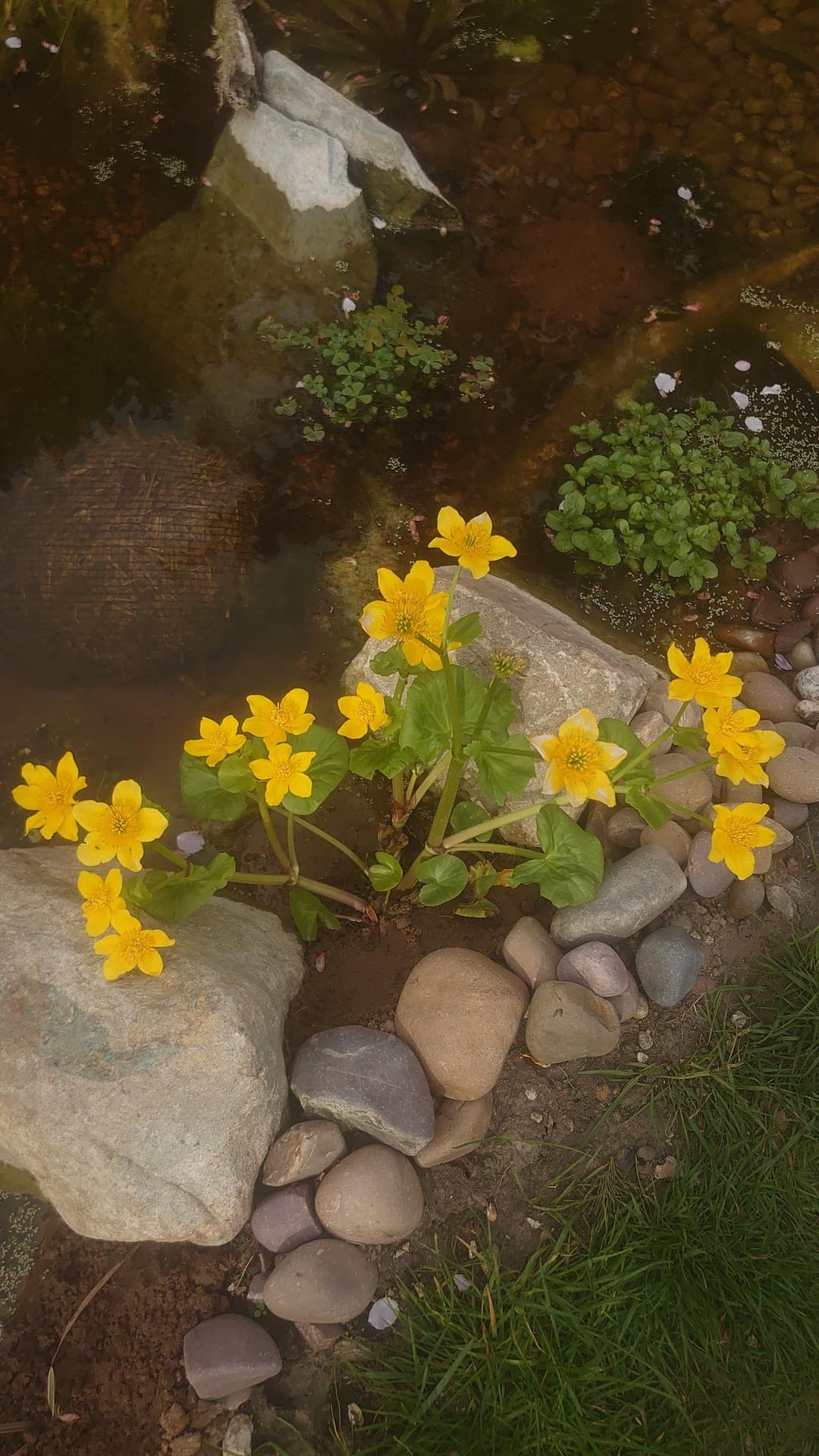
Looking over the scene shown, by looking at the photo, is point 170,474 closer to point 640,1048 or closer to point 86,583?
point 86,583

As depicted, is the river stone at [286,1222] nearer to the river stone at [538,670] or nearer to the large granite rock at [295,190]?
the river stone at [538,670]

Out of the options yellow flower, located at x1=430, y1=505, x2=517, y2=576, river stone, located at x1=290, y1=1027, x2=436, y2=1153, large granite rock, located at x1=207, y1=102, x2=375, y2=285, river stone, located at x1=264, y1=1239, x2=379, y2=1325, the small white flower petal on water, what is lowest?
the small white flower petal on water

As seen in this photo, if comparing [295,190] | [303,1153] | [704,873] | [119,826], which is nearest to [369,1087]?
[303,1153]

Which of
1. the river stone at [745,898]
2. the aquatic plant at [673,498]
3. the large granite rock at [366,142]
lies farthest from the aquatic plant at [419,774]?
the large granite rock at [366,142]

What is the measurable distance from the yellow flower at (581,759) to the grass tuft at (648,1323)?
1285 millimetres

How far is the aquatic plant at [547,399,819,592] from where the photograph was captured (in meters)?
3.56

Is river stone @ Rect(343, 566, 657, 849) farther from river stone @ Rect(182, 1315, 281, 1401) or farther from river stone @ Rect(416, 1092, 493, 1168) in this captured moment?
river stone @ Rect(182, 1315, 281, 1401)

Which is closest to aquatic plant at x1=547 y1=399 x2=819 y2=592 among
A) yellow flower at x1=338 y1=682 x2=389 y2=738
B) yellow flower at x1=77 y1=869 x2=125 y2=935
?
yellow flower at x1=338 y1=682 x2=389 y2=738

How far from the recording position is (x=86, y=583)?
3.34 meters

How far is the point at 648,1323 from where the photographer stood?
235 cm

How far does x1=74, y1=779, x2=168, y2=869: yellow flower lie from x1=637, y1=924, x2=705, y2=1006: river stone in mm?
1667

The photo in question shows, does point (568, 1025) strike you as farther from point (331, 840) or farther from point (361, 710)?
point (361, 710)

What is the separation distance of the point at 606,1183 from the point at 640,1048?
0.42 meters

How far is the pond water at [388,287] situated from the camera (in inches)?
134
